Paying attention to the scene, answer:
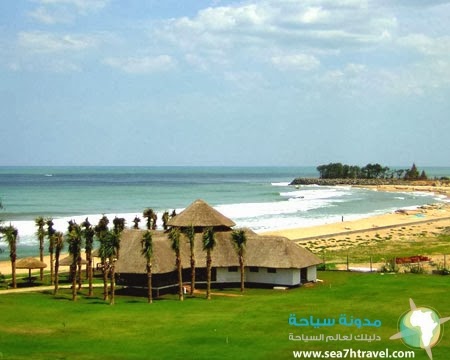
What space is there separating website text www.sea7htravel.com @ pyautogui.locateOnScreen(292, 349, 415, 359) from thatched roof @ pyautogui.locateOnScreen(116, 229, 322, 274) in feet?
64.8

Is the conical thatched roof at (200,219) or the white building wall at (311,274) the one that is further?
the conical thatched roof at (200,219)

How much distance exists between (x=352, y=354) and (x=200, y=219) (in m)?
26.0

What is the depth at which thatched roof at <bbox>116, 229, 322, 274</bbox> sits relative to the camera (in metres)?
45.1

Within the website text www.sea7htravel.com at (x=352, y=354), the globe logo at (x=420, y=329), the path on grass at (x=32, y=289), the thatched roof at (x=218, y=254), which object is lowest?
the path on grass at (x=32, y=289)

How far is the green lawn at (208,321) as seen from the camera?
87.5 feet

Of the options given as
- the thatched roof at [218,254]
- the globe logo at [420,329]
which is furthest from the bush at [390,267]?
the globe logo at [420,329]

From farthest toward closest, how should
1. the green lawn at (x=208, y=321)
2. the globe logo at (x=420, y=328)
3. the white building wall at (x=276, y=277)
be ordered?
the white building wall at (x=276, y=277)
the green lawn at (x=208, y=321)
the globe logo at (x=420, y=328)

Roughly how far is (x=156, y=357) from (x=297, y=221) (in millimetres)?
74821

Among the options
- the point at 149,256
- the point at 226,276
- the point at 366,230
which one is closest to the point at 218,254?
the point at 226,276

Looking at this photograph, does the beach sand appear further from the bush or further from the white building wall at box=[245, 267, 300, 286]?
Answer: the white building wall at box=[245, 267, 300, 286]

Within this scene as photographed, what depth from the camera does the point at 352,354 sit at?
25.3 m

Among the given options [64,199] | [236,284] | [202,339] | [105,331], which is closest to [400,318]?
[202,339]

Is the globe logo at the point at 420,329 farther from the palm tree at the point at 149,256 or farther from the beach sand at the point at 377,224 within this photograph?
the beach sand at the point at 377,224

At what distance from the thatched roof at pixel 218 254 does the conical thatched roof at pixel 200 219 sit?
1037 mm
